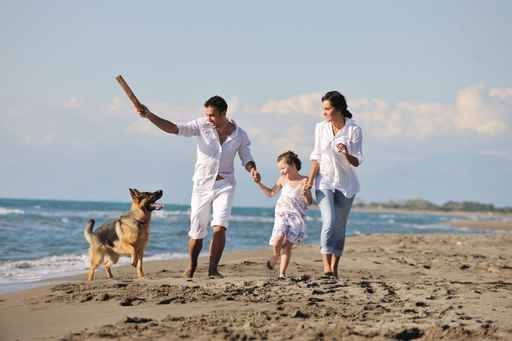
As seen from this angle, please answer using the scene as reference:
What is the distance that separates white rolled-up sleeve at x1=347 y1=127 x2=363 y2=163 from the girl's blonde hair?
1.20 meters

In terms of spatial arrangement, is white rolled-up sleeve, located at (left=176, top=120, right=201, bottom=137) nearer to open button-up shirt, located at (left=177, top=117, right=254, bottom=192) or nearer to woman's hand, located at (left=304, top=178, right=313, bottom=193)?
open button-up shirt, located at (left=177, top=117, right=254, bottom=192)

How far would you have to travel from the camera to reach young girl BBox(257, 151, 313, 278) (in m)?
8.88

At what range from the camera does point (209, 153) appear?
8.12 meters

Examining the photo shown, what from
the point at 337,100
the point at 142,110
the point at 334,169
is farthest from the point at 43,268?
the point at 337,100

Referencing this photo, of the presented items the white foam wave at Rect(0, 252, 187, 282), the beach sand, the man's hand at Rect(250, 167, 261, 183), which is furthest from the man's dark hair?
the white foam wave at Rect(0, 252, 187, 282)

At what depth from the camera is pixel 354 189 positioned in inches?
327

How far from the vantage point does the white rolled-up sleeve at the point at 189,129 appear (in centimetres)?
796

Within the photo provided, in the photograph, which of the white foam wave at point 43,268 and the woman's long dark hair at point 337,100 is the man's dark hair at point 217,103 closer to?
the woman's long dark hair at point 337,100

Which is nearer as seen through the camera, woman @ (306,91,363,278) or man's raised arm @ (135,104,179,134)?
man's raised arm @ (135,104,179,134)

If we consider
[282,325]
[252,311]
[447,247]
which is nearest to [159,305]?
[252,311]

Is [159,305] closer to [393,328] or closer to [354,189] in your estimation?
[393,328]

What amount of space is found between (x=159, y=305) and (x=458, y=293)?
2896 mm

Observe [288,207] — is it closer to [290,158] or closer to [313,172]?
[290,158]

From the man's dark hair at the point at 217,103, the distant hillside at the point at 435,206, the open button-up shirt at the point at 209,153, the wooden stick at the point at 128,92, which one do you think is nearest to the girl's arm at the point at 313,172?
the open button-up shirt at the point at 209,153
